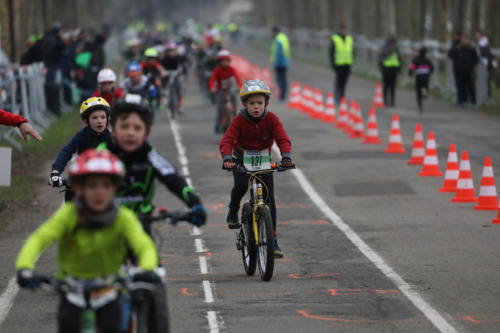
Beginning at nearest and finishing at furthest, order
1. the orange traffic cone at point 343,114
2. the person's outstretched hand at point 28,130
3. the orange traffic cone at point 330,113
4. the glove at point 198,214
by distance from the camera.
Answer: the glove at point 198,214 → the person's outstretched hand at point 28,130 → the orange traffic cone at point 343,114 → the orange traffic cone at point 330,113

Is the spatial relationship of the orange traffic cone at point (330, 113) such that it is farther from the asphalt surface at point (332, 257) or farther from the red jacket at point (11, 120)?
the red jacket at point (11, 120)

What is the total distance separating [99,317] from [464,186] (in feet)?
35.8

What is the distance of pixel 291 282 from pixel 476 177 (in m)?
8.74

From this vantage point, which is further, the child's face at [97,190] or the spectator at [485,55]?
the spectator at [485,55]

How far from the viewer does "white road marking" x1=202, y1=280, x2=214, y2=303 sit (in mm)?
10242

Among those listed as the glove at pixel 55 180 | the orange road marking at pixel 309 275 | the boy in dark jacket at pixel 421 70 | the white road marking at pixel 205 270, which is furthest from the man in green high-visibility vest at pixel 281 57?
the glove at pixel 55 180

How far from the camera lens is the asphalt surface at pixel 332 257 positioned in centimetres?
951

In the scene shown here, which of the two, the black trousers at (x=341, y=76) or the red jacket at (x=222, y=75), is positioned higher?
the red jacket at (x=222, y=75)

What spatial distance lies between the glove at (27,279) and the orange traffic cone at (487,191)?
1043cm

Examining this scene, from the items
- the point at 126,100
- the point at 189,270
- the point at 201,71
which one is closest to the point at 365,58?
the point at 201,71

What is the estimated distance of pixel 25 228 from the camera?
14.9 m

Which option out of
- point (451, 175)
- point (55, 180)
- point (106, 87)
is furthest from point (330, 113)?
point (55, 180)

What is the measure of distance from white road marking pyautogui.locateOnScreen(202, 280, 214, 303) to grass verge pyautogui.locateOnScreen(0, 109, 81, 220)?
5635 mm

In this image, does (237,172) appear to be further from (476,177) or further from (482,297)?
(476,177)
